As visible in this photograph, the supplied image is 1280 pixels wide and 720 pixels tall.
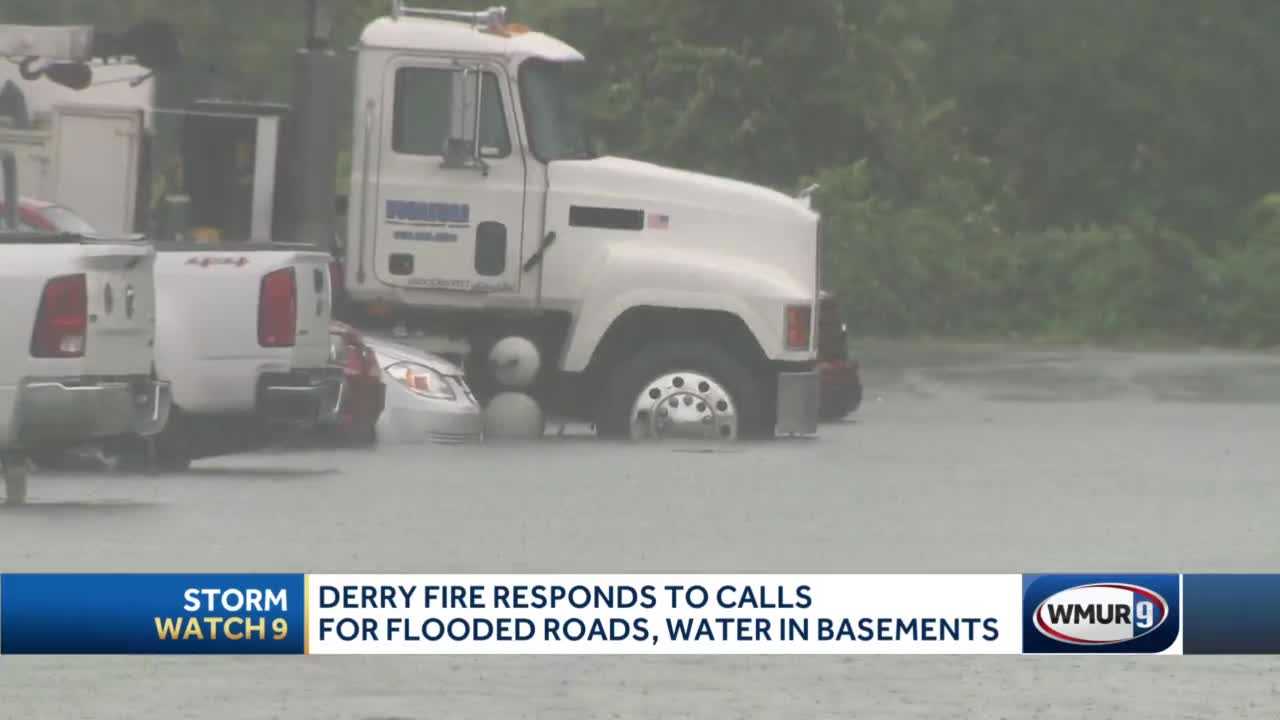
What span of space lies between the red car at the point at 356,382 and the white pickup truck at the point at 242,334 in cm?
94

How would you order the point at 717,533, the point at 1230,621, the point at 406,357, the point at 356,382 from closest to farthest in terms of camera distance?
the point at 1230,621
the point at 717,533
the point at 356,382
the point at 406,357

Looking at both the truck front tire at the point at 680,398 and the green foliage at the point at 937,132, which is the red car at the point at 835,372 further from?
the green foliage at the point at 937,132

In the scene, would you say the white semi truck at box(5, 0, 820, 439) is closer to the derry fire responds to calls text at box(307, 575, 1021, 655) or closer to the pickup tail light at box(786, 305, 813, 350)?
the pickup tail light at box(786, 305, 813, 350)

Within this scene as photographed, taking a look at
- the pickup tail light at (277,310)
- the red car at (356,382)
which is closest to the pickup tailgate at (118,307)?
the pickup tail light at (277,310)

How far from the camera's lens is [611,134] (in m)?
46.7

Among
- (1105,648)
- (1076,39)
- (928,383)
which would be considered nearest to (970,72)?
(1076,39)

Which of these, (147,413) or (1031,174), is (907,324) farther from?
(147,413)

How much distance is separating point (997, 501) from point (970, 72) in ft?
129

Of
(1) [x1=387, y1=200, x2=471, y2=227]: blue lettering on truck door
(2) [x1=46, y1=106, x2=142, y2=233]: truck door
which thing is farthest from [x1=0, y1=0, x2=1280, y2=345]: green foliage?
(1) [x1=387, y1=200, x2=471, y2=227]: blue lettering on truck door

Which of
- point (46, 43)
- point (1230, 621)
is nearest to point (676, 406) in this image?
point (46, 43)

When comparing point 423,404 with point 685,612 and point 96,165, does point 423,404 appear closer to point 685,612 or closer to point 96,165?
point 96,165

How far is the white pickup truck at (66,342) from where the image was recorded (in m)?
15.2

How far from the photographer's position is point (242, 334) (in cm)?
1762

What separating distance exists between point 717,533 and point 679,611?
18.9 ft
